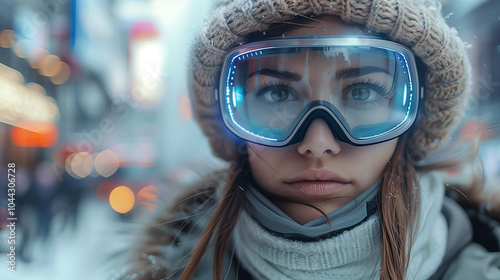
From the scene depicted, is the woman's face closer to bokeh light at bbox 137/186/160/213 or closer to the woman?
the woman

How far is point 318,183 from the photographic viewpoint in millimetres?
1063

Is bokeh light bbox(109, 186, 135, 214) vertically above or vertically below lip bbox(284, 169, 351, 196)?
below

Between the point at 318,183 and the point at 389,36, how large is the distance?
46 cm

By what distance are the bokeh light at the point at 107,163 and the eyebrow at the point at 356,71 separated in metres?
0.76

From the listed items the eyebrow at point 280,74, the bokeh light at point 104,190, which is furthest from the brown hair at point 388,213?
the bokeh light at point 104,190

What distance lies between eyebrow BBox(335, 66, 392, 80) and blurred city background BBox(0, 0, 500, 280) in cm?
36

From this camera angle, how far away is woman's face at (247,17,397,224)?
101cm

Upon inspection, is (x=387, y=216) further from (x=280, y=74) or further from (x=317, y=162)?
(x=280, y=74)

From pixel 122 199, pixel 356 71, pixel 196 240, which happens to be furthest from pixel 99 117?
pixel 356 71

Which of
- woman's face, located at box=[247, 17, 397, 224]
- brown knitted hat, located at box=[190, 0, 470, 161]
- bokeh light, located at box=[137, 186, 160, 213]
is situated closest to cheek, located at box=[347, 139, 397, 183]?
woman's face, located at box=[247, 17, 397, 224]

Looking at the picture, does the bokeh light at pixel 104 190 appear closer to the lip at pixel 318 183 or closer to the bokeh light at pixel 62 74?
the bokeh light at pixel 62 74

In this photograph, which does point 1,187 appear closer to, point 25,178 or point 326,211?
point 25,178

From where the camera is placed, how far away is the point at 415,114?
3.49ft

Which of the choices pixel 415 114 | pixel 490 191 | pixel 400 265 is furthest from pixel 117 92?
pixel 490 191
